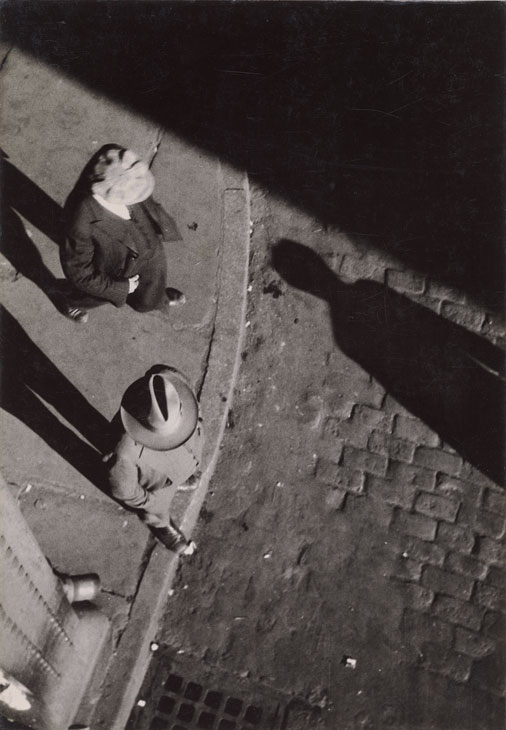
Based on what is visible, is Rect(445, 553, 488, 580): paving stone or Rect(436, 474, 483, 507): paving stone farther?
Rect(436, 474, 483, 507): paving stone

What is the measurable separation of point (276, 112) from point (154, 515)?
169 inches

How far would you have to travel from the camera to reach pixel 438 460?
483 cm

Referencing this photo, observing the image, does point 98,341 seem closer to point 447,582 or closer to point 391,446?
point 391,446

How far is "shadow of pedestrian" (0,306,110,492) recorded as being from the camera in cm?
459

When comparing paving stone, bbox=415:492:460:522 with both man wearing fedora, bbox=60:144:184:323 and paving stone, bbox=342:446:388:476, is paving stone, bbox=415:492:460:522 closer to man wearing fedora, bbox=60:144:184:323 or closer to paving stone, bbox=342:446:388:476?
paving stone, bbox=342:446:388:476

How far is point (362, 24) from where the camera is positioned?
6.14m

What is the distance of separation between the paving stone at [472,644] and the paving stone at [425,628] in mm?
65

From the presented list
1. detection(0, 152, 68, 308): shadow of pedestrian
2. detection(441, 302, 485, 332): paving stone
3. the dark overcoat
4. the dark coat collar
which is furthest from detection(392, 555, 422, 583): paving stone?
detection(0, 152, 68, 308): shadow of pedestrian

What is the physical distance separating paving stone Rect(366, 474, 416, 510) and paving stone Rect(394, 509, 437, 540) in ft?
0.26

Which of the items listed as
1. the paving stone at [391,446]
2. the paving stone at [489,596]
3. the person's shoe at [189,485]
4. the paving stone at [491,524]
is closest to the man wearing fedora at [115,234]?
the person's shoe at [189,485]

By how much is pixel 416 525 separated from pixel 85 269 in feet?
10.7

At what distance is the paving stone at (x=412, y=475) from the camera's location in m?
4.78

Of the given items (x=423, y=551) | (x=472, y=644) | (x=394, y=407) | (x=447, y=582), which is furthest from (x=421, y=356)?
(x=472, y=644)

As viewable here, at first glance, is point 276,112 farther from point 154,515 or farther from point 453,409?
point 154,515
